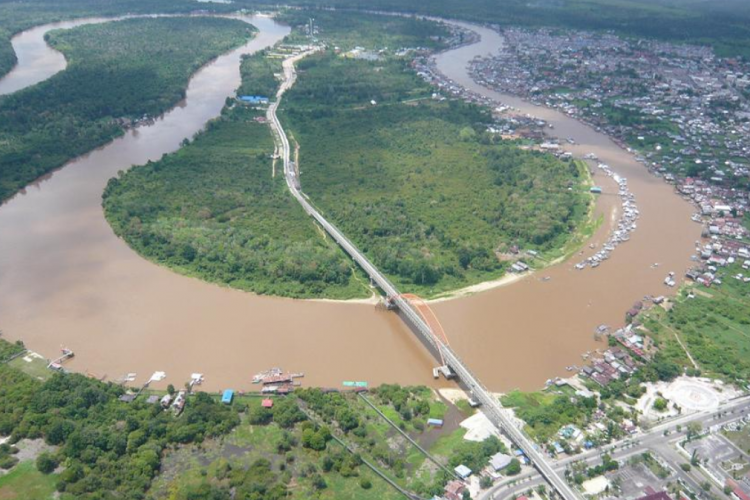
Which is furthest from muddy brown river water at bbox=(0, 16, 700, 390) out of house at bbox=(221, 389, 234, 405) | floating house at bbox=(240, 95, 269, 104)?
floating house at bbox=(240, 95, 269, 104)

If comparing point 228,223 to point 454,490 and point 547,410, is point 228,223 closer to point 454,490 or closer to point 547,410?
point 547,410

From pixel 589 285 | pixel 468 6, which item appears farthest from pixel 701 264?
pixel 468 6

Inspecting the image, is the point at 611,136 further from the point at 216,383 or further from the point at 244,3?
the point at 244,3

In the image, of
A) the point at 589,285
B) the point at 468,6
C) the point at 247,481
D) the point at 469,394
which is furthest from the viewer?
the point at 468,6

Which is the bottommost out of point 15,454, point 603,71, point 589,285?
point 15,454

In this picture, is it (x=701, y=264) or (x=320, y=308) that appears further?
(x=701, y=264)

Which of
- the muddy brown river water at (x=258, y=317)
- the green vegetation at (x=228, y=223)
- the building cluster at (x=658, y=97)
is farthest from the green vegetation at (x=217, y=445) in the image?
the building cluster at (x=658, y=97)

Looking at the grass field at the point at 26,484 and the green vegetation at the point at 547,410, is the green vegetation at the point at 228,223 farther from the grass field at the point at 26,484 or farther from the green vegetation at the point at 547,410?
the grass field at the point at 26,484

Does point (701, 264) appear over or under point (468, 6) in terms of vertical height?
under
